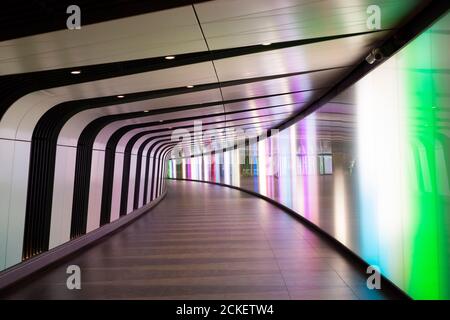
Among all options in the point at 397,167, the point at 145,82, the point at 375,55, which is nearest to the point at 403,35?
the point at 375,55

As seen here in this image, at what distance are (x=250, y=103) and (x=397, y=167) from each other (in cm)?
505

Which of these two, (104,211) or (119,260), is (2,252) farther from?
(104,211)

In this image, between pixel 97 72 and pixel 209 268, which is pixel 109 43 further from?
pixel 209 268

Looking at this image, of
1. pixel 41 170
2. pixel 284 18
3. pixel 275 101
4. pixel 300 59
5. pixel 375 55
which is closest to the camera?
pixel 284 18

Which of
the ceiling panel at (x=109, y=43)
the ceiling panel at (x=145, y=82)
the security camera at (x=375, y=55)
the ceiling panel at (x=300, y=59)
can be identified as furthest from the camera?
the ceiling panel at (x=145, y=82)

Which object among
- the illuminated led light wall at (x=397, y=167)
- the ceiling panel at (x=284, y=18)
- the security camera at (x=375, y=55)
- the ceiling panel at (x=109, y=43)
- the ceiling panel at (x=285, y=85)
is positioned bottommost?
the illuminated led light wall at (x=397, y=167)

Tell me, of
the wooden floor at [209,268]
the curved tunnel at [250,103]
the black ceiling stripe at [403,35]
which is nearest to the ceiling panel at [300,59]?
the curved tunnel at [250,103]

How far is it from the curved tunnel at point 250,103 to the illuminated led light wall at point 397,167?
0.02 meters

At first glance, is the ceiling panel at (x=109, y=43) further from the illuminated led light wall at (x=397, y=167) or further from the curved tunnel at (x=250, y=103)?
the illuminated led light wall at (x=397, y=167)

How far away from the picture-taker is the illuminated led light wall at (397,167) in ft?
12.4

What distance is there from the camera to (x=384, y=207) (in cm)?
537

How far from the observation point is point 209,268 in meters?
6.44

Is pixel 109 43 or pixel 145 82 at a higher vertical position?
pixel 145 82
